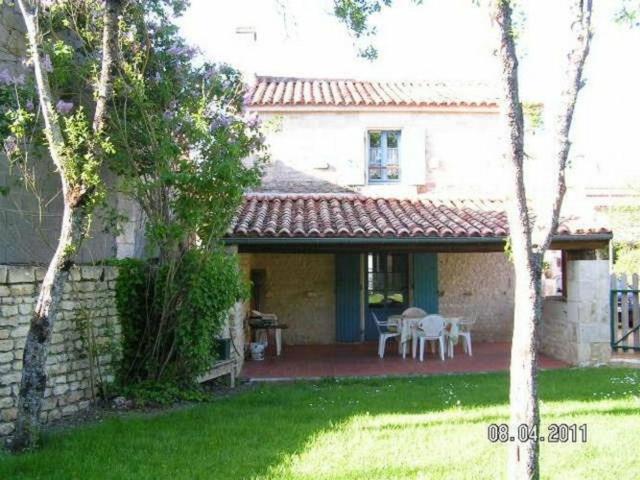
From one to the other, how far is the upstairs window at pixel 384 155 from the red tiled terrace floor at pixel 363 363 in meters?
3.75

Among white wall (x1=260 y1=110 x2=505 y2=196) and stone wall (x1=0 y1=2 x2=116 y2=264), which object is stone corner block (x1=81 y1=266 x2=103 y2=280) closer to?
stone wall (x1=0 y1=2 x2=116 y2=264)

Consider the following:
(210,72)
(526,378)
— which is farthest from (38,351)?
(210,72)

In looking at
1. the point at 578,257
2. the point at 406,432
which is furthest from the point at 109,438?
the point at 578,257

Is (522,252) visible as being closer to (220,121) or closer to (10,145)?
(220,121)

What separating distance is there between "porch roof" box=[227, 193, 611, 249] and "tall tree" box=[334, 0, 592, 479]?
19.6 feet

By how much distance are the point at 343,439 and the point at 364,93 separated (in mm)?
9790

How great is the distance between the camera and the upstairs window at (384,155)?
1350cm

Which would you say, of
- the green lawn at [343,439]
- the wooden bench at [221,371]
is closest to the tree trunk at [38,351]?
the green lawn at [343,439]

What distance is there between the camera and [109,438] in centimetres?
587

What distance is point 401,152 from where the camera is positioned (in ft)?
43.9

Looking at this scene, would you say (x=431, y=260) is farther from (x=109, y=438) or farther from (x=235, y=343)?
(x=109, y=438)

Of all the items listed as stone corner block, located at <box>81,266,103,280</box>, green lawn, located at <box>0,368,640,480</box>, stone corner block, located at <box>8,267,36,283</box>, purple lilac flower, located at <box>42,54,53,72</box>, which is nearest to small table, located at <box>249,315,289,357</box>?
green lawn, located at <box>0,368,640,480</box>

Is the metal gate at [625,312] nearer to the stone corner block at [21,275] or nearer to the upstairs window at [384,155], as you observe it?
the upstairs window at [384,155]

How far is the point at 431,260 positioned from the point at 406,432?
7.74 metres
